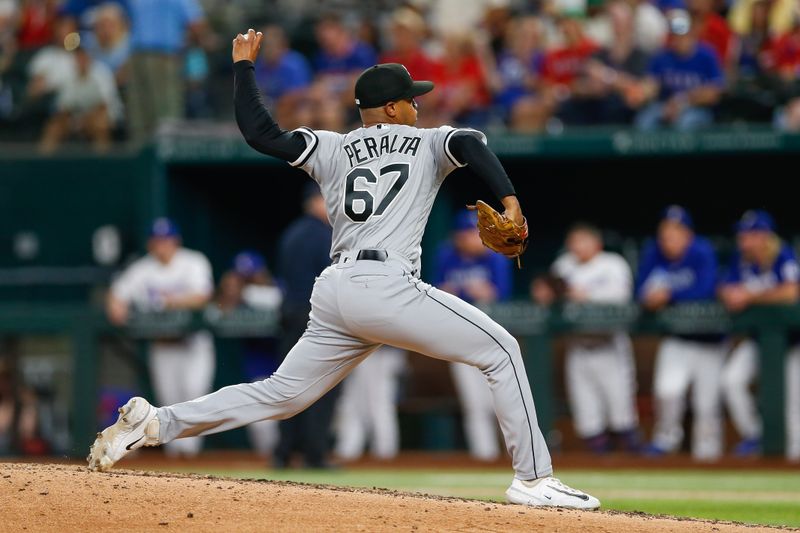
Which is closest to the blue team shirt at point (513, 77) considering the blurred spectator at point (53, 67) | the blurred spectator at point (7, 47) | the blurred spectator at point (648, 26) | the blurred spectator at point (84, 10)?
the blurred spectator at point (648, 26)

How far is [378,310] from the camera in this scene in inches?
197

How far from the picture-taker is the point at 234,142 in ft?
39.9

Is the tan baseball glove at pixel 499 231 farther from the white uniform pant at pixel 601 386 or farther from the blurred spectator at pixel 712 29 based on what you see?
the blurred spectator at pixel 712 29

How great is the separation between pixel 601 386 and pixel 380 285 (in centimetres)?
616

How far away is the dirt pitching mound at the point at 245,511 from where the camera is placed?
473 cm

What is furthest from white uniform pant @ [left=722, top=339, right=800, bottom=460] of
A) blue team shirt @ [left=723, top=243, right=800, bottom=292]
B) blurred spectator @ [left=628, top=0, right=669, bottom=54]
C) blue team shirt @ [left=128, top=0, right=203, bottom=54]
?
blue team shirt @ [left=128, top=0, right=203, bottom=54]

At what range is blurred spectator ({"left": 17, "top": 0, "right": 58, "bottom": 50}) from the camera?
46.8ft

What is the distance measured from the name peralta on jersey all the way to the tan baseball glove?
0.21 metres

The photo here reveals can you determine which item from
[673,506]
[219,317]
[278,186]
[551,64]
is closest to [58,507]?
[673,506]

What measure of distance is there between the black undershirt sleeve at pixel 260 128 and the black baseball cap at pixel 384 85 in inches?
11.6

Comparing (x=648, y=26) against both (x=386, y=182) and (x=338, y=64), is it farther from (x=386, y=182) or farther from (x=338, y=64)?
(x=386, y=182)

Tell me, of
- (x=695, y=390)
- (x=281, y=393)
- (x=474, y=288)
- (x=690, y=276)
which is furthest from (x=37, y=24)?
(x=281, y=393)

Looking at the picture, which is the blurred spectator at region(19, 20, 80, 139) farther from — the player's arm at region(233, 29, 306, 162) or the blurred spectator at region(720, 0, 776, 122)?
the player's arm at region(233, 29, 306, 162)

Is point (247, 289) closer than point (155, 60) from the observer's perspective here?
Yes
